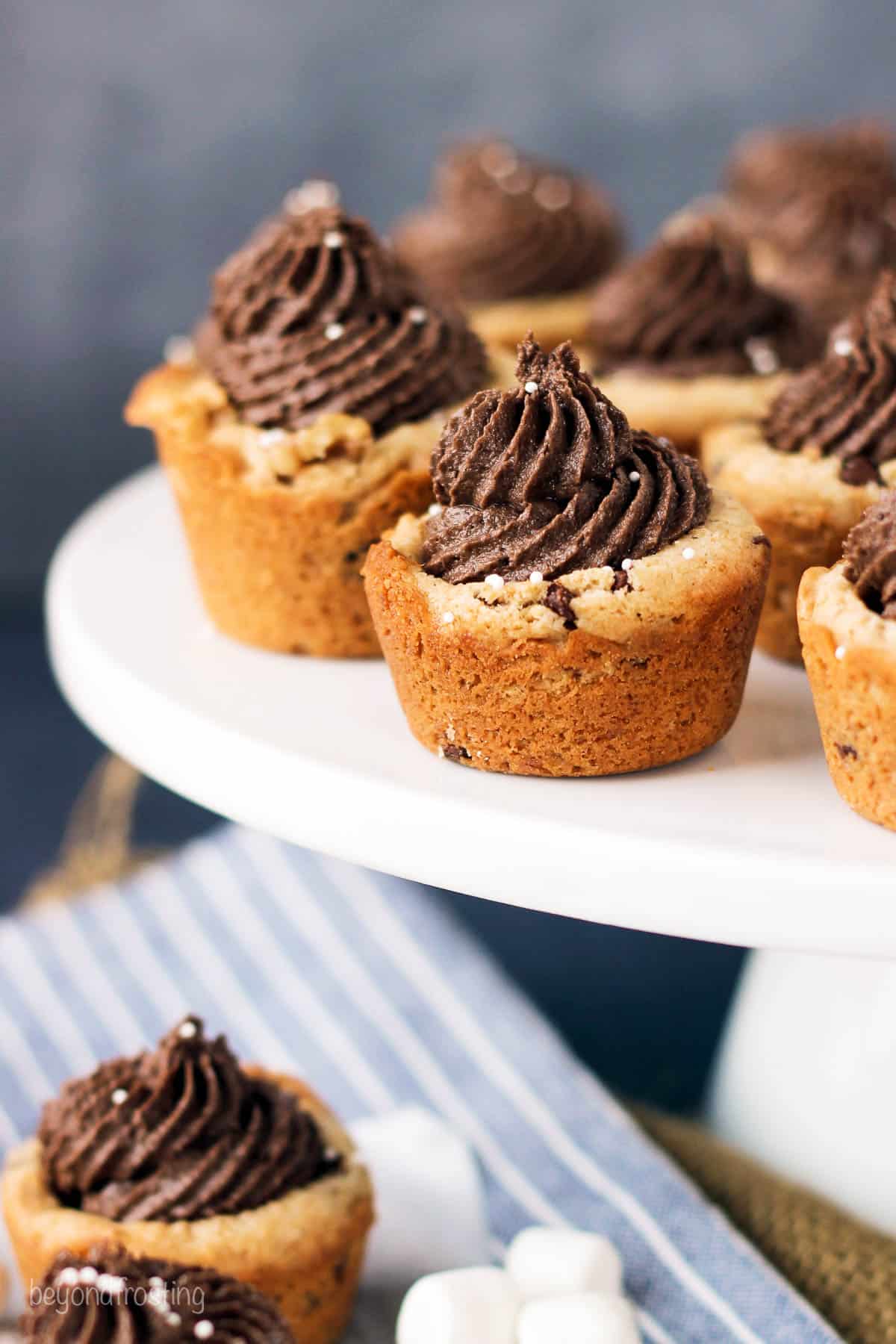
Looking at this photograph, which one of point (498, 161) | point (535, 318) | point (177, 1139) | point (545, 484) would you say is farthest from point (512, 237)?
point (177, 1139)

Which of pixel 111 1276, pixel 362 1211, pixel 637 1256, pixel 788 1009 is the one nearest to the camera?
pixel 111 1276

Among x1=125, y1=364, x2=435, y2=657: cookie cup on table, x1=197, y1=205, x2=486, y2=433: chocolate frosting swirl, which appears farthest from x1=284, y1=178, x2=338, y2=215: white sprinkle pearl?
x1=125, y1=364, x2=435, y2=657: cookie cup on table

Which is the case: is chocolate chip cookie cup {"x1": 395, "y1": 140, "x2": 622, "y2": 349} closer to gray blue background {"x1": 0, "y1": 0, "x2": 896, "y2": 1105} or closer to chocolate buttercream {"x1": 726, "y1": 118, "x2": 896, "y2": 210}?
chocolate buttercream {"x1": 726, "y1": 118, "x2": 896, "y2": 210}

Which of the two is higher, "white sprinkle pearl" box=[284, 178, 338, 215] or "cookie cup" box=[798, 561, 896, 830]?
"white sprinkle pearl" box=[284, 178, 338, 215]

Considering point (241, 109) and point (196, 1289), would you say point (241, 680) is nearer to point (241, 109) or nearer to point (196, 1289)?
point (196, 1289)

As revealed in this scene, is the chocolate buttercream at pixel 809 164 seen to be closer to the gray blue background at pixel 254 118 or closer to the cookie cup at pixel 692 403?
the gray blue background at pixel 254 118

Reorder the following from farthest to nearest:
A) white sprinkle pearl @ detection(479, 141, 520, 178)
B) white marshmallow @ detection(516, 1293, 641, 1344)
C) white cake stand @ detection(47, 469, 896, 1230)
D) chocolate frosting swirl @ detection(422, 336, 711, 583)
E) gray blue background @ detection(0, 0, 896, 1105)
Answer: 1. gray blue background @ detection(0, 0, 896, 1105)
2. white sprinkle pearl @ detection(479, 141, 520, 178)
3. white marshmallow @ detection(516, 1293, 641, 1344)
4. chocolate frosting swirl @ detection(422, 336, 711, 583)
5. white cake stand @ detection(47, 469, 896, 1230)


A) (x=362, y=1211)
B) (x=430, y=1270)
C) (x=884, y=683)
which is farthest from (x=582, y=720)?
(x=430, y=1270)
